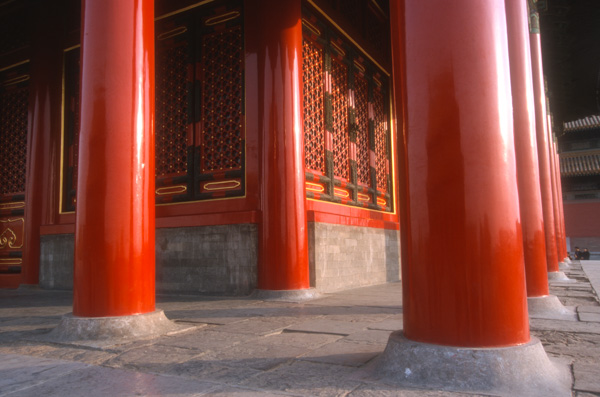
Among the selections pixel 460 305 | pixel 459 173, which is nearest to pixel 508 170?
pixel 459 173

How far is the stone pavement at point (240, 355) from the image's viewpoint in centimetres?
221

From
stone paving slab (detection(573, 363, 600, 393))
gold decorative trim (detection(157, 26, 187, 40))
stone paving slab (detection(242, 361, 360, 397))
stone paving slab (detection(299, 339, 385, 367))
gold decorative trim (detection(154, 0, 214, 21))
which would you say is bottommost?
stone paving slab (detection(573, 363, 600, 393))

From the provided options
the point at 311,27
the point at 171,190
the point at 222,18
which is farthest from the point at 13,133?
the point at 311,27

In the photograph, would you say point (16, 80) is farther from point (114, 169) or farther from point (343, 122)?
point (114, 169)

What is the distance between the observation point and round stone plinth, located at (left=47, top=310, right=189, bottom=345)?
11.0ft

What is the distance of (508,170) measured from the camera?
2.31 metres

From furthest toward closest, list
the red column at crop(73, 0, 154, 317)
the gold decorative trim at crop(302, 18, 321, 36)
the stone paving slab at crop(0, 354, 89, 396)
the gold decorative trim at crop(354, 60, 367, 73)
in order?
1. the gold decorative trim at crop(354, 60, 367, 73)
2. the gold decorative trim at crop(302, 18, 321, 36)
3. the red column at crop(73, 0, 154, 317)
4. the stone paving slab at crop(0, 354, 89, 396)

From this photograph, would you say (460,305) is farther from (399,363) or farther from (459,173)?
(459,173)

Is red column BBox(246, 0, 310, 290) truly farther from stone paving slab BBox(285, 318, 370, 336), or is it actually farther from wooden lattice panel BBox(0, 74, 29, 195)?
wooden lattice panel BBox(0, 74, 29, 195)

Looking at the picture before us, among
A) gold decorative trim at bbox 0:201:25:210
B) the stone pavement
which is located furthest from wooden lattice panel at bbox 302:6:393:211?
gold decorative trim at bbox 0:201:25:210

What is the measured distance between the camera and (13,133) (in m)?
8.97

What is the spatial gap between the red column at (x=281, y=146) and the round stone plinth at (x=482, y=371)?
12.5ft

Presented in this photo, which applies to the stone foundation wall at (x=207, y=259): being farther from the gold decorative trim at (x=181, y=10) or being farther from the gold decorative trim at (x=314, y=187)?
the gold decorative trim at (x=181, y=10)

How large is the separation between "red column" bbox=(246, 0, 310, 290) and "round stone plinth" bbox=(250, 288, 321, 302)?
0.22 feet
